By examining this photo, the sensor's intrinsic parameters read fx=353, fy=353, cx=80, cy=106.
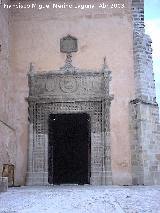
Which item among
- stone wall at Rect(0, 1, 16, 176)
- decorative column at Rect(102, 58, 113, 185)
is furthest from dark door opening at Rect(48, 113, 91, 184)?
stone wall at Rect(0, 1, 16, 176)

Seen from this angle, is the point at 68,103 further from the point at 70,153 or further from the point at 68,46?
the point at 70,153

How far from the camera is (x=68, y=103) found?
433 inches

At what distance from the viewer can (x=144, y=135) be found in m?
10.6

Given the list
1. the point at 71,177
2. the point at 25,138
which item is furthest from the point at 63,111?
the point at 71,177

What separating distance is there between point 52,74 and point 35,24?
177cm

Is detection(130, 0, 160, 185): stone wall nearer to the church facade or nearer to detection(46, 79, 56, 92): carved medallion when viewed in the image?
the church facade

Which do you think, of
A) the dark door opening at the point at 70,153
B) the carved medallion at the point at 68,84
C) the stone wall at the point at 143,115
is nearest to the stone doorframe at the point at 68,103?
the carved medallion at the point at 68,84

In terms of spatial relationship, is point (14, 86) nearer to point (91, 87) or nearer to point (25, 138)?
point (25, 138)

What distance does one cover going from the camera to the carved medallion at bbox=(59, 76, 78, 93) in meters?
11.0

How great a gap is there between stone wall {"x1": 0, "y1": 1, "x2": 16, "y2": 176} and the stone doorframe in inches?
23.0

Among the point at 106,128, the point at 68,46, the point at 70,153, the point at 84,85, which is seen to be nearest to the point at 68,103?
the point at 84,85

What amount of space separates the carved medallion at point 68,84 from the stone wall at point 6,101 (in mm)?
1594

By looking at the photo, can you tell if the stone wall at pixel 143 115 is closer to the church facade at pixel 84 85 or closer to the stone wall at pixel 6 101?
the church facade at pixel 84 85

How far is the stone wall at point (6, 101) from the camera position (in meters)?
9.78
